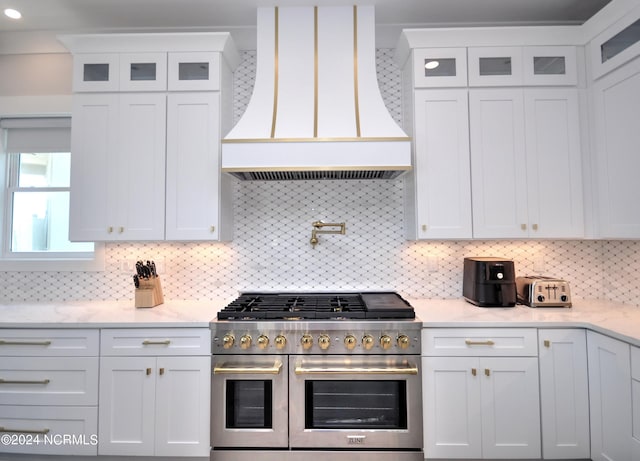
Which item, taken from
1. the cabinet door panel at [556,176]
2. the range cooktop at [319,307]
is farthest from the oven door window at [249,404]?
the cabinet door panel at [556,176]

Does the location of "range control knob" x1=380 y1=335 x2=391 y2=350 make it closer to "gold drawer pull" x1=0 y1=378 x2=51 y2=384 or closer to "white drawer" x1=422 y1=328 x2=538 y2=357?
"white drawer" x1=422 y1=328 x2=538 y2=357

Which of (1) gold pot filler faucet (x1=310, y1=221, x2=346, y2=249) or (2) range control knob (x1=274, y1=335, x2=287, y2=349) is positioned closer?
(2) range control knob (x1=274, y1=335, x2=287, y2=349)

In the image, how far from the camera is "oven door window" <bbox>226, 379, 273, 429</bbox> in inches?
79.3

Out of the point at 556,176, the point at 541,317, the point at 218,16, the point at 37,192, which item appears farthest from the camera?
the point at 37,192

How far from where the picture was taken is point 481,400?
1.99 meters

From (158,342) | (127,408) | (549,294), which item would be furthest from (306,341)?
(549,294)

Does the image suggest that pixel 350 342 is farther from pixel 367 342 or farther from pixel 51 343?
pixel 51 343

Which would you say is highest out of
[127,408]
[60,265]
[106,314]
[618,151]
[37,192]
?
[618,151]

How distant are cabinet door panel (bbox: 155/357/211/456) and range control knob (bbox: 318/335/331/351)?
66 centimetres

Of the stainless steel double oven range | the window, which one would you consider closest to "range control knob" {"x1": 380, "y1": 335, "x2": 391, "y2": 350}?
the stainless steel double oven range

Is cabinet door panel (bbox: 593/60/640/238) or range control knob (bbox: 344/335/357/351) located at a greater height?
cabinet door panel (bbox: 593/60/640/238)

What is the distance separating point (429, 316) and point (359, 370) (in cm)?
54

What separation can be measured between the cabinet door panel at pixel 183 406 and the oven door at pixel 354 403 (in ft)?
1.67

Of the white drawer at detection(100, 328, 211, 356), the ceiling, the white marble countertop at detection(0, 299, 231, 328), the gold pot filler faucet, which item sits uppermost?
the ceiling
